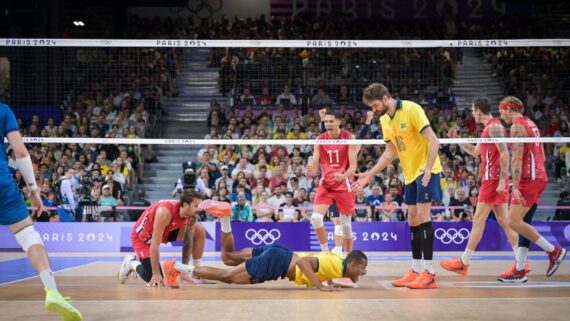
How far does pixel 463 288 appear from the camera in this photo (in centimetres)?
762

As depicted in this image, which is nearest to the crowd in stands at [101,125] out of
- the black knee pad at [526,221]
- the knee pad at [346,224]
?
the knee pad at [346,224]

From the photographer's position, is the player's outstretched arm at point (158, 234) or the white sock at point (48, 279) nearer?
the white sock at point (48, 279)

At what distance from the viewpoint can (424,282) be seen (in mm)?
7637

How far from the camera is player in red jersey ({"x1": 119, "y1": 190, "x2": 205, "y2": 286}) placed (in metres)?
7.81

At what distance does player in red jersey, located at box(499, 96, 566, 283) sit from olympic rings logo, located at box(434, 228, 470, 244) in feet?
20.7

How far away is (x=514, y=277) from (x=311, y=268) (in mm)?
2739

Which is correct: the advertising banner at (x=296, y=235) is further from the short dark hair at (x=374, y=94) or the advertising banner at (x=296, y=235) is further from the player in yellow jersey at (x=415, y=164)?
the short dark hair at (x=374, y=94)

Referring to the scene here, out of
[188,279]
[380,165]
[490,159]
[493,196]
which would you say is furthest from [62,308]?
[490,159]

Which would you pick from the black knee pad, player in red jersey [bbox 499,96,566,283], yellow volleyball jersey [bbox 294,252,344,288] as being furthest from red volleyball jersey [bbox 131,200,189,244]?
the black knee pad

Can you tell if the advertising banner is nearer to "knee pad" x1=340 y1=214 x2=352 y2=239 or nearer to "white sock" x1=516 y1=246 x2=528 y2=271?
"knee pad" x1=340 y1=214 x2=352 y2=239

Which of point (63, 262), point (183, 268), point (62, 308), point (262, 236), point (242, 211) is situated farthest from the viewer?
point (242, 211)

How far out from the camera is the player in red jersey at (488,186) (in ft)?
28.4

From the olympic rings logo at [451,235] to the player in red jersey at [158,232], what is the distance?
808 cm

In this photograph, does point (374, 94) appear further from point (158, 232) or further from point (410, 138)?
point (158, 232)
